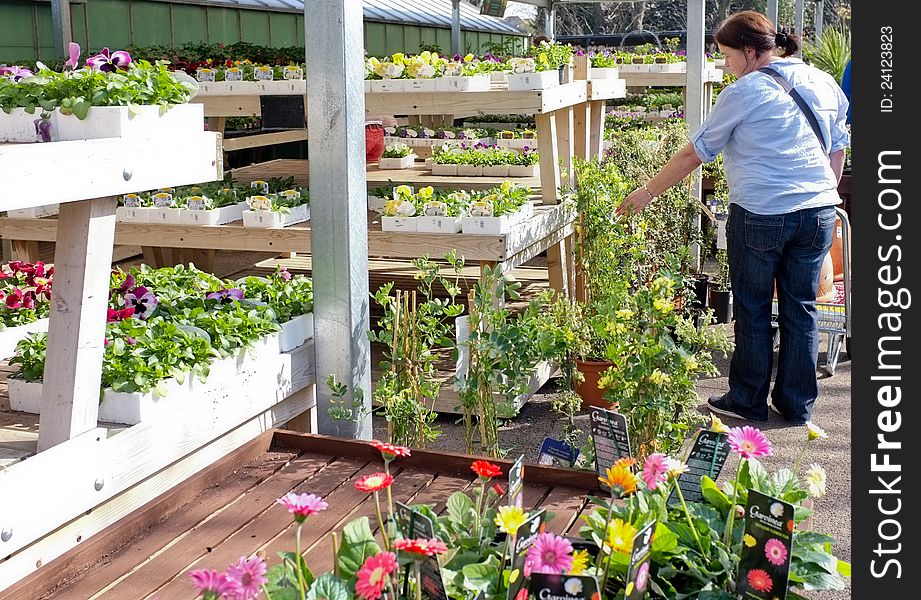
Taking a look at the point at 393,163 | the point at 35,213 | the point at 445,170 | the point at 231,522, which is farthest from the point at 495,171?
the point at 231,522

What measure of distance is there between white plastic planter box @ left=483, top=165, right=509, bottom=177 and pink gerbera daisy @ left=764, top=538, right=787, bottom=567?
4.57 m

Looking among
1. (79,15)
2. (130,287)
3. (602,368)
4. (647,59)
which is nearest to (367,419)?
(130,287)

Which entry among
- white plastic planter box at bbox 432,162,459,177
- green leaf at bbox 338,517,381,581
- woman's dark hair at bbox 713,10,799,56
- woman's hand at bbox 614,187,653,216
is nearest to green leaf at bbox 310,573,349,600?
green leaf at bbox 338,517,381,581

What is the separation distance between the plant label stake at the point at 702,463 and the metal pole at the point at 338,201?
3.13 feet

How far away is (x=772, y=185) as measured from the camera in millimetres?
3770

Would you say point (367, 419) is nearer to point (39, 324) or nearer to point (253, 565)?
point (39, 324)

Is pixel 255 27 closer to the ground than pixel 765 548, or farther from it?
farther from it

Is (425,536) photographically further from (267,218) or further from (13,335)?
(267,218)

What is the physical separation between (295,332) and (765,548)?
145 centimetres

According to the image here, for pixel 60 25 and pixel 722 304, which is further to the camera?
pixel 60 25

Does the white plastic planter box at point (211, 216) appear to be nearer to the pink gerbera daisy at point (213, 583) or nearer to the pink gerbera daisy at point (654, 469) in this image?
the pink gerbera daisy at point (654, 469)

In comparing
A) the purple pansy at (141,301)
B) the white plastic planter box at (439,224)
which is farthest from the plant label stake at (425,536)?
the white plastic planter box at (439,224)

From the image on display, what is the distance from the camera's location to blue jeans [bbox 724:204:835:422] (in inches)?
151

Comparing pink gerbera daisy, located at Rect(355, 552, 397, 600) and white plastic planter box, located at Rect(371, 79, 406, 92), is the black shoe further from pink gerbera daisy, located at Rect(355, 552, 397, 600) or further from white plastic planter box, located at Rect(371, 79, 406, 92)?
pink gerbera daisy, located at Rect(355, 552, 397, 600)
